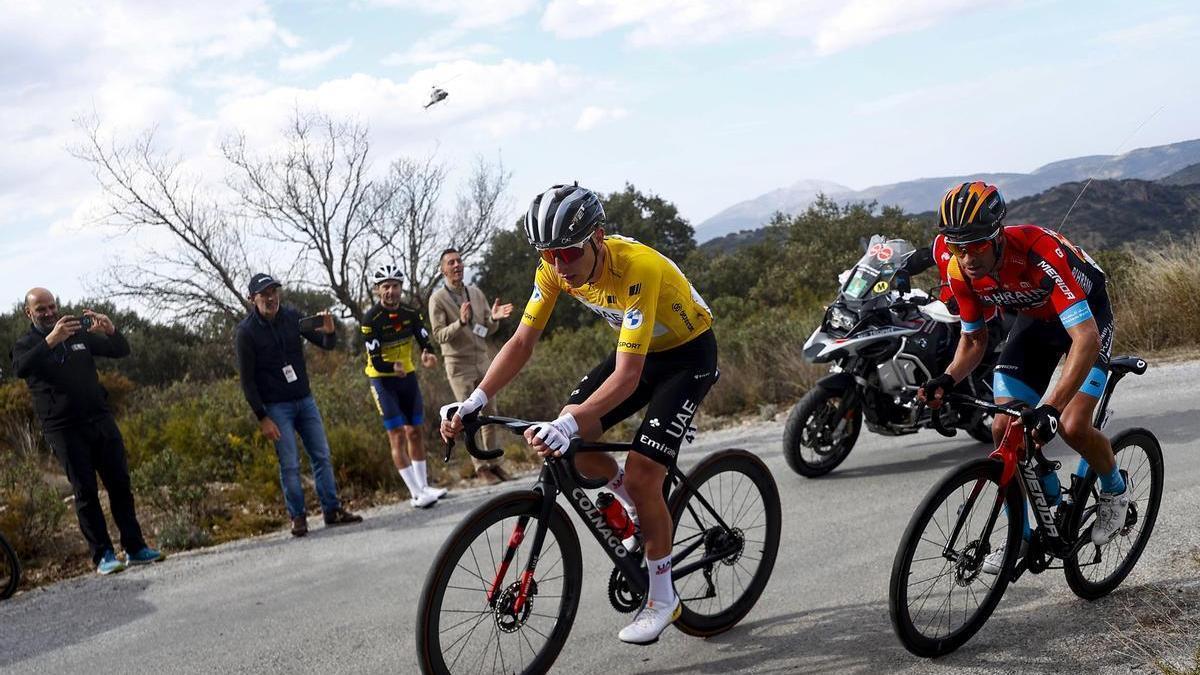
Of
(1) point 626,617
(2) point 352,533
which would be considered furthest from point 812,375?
(1) point 626,617

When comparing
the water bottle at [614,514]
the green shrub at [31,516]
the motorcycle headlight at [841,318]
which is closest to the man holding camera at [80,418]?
the green shrub at [31,516]

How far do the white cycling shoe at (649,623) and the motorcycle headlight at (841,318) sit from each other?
13.2 feet

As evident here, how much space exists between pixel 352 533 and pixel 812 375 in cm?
607

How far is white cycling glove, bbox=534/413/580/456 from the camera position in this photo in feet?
13.4

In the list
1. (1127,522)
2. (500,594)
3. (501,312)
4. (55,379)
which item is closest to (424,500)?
(501,312)

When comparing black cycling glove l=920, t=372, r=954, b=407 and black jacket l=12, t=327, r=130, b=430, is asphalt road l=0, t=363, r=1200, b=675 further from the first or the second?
black jacket l=12, t=327, r=130, b=430

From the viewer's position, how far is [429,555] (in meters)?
7.33

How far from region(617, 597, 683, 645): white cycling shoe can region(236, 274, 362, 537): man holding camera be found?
4.69 m

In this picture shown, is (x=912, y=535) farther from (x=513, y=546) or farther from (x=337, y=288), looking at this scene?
(x=337, y=288)

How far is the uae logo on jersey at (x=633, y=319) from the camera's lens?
4.46 meters

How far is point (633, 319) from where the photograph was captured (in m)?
4.47

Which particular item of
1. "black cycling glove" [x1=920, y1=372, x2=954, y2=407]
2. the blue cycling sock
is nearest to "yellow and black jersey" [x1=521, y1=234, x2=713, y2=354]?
"black cycling glove" [x1=920, y1=372, x2=954, y2=407]

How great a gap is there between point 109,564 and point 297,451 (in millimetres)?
1735

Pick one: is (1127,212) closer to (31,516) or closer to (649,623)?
(649,623)
